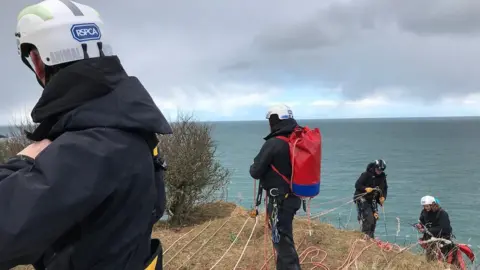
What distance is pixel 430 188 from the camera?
40.6 m

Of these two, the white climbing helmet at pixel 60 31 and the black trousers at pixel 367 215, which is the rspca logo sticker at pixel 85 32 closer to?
the white climbing helmet at pixel 60 31

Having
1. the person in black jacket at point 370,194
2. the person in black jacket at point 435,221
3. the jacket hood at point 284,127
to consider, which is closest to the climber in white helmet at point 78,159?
the jacket hood at point 284,127

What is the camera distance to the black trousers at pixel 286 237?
633 cm

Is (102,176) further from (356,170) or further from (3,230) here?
(356,170)

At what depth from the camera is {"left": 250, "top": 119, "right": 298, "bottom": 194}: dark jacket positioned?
6.35 m

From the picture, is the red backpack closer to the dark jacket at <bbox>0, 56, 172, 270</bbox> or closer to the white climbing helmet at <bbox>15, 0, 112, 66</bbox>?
the dark jacket at <bbox>0, 56, 172, 270</bbox>

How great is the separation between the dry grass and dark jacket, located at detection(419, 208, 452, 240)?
2.47 metres

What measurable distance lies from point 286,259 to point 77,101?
5192 mm

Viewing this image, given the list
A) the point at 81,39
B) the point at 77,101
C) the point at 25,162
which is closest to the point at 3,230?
the point at 25,162

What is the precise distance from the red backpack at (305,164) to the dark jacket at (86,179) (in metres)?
4.47

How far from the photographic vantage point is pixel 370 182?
1245 cm

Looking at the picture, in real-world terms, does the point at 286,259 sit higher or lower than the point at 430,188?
higher

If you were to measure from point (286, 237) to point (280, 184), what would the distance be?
74cm

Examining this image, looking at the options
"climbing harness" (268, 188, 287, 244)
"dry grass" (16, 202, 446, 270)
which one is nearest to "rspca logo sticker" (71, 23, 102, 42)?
"climbing harness" (268, 188, 287, 244)
